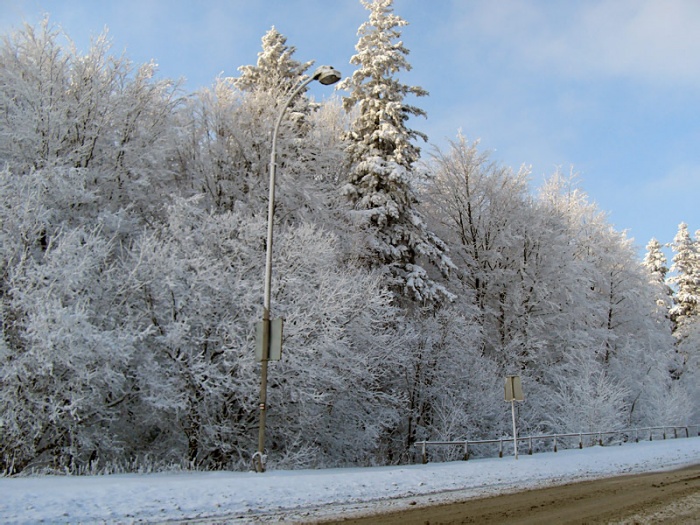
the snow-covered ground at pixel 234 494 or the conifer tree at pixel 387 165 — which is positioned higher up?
the conifer tree at pixel 387 165

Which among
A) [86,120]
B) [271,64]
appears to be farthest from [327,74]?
[271,64]

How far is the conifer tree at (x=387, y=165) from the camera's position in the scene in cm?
2348

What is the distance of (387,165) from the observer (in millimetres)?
23891

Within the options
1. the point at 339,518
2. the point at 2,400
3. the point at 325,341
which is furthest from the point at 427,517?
the point at 2,400

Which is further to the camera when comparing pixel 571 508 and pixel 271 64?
pixel 271 64

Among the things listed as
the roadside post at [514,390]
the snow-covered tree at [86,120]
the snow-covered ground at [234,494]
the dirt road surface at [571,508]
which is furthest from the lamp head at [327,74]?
the roadside post at [514,390]

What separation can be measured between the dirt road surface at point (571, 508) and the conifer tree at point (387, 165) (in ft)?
44.0

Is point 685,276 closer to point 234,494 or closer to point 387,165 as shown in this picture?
point 387,165

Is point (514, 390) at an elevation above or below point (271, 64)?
below

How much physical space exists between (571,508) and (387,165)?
1783 centimetres

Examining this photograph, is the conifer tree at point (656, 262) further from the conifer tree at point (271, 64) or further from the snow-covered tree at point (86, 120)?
the snow-covered tree at point (86, 120)

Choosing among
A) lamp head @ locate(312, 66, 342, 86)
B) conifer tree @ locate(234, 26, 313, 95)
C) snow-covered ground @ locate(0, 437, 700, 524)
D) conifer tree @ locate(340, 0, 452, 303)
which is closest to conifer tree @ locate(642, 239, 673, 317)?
conifer tree @ locate(340, 0, 452, 303)

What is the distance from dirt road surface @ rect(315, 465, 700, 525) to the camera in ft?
22.8

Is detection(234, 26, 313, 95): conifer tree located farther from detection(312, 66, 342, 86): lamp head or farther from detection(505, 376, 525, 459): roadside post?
detection(505, 376, 525, 459): roadside post
